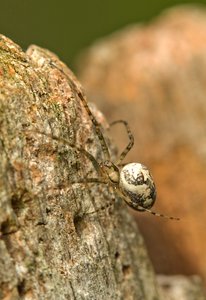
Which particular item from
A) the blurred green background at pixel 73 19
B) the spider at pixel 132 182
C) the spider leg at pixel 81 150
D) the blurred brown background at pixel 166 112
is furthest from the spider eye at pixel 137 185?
the blurred green background at pixel 73 19

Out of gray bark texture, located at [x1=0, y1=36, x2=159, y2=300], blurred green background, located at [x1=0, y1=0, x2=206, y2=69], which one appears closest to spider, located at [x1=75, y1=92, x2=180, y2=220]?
gray bark texture, located at [x1=0, y1=36, x2=159, y2=300]

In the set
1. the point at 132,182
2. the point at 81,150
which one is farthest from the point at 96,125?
the point at 132,182

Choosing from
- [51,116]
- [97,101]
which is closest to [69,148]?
[51,116]

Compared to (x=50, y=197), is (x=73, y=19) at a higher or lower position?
higher

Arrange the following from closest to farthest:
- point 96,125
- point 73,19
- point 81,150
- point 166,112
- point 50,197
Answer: point 50,197
point 81,150
point 96,125
point 166,112
point 73,19

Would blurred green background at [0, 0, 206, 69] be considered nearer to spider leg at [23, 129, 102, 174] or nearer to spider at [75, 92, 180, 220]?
spider at [75, 92, 180, 220]

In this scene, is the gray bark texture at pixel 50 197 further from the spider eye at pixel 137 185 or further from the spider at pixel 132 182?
the spider eye at pixel 137 185

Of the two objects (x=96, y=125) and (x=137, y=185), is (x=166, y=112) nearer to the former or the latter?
(x=137, y=185)
